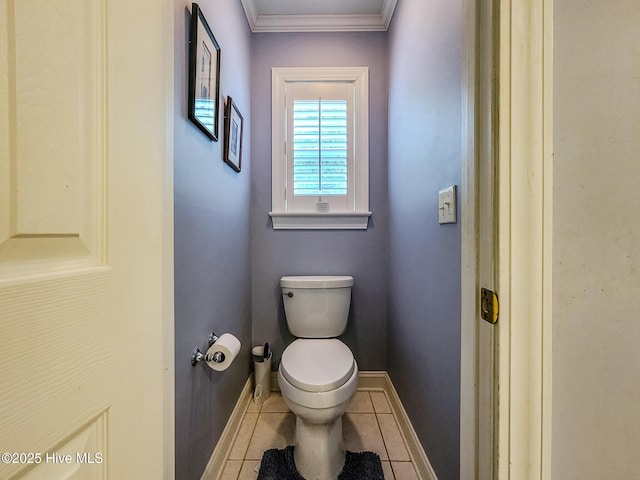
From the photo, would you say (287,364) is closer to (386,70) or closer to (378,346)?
(378,346)

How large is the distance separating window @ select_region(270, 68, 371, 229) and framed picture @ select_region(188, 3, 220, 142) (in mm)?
716

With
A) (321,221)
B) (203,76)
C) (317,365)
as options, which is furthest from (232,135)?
(317,365)

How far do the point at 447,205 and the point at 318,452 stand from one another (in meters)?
1.07

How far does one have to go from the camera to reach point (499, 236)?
430 millimetres

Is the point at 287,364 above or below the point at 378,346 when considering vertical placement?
above

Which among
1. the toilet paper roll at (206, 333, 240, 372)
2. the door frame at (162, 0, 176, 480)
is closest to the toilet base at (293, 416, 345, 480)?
the toilet paper roll at (206, 333, 240, 372)

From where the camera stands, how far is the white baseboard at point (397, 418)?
1.09m

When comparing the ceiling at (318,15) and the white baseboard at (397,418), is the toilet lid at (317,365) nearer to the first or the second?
the white baseboard at (397,418)

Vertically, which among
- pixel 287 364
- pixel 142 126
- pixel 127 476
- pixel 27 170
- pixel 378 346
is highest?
pixel 142 126

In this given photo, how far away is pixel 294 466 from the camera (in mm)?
1175

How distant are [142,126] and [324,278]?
135 centimetres

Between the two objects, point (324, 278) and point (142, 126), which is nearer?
point (142, 126)

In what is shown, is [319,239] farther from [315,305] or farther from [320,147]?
[320,147]

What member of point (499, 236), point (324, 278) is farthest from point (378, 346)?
point (499, 236)
